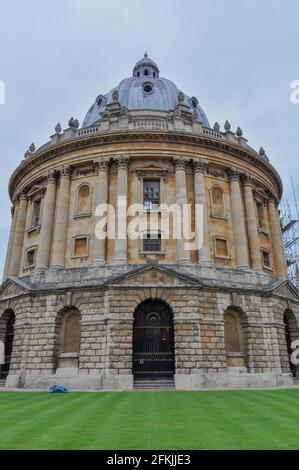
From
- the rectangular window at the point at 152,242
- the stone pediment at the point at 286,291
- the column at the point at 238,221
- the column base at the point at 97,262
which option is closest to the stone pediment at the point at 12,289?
the column base at the point at 97,262

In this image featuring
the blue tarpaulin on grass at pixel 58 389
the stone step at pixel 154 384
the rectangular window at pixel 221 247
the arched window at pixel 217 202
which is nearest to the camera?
the blue tarpaulin on grass at pixel 58 389

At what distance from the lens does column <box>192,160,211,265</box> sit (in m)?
26.0

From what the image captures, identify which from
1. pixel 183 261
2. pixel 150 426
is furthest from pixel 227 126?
pixel 150 426

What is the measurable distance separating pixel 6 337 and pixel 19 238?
883 cm

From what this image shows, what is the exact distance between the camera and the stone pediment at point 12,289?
84.4ft

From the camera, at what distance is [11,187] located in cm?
3656

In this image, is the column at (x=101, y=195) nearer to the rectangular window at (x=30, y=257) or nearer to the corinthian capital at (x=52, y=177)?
the corinthian capital at (x=52, y=177)

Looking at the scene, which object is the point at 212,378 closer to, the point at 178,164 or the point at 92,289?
the point at 92,289

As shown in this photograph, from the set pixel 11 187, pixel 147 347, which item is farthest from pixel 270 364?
pixel 11 187

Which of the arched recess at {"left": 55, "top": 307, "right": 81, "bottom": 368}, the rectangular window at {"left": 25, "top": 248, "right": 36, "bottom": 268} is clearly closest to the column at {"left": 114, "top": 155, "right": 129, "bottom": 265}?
the arched recess at {"left": 55, "top": 307, "right": 81, "bottom": 368}

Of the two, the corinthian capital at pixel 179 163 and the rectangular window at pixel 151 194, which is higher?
the corinthian capital at pixel 179 163

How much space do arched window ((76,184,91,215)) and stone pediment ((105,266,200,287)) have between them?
7.15m

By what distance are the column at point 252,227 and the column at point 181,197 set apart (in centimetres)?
594

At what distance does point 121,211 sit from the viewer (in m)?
26.7
